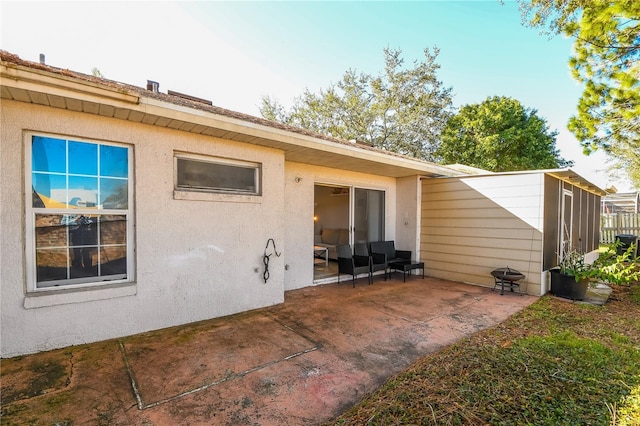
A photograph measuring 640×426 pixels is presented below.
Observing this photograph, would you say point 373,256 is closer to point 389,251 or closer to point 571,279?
point 389,251

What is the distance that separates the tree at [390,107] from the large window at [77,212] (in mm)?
16348

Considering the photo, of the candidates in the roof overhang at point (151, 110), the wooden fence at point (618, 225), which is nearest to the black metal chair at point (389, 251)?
the roof overhang at point (151, 110)

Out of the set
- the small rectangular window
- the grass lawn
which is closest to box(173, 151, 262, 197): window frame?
the small rectangular window

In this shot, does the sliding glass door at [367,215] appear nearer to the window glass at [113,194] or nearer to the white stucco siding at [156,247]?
the white stucco siding at [156,247]

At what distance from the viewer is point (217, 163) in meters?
4.21

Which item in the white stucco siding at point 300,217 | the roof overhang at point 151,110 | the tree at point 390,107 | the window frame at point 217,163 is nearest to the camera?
the roof overhang at point 151,110

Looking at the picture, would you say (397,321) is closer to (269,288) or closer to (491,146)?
(269,288)

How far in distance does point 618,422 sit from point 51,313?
517 centimetres

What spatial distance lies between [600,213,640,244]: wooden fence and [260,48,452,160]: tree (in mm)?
9475

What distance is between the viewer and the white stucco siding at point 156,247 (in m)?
2.84

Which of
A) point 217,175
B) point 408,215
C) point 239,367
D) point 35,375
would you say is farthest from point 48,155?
point 408,215

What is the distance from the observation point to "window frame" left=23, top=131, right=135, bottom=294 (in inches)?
115

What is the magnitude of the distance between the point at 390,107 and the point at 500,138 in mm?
6972

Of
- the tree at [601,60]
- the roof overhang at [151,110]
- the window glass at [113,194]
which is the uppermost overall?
the tree at [601,60]
